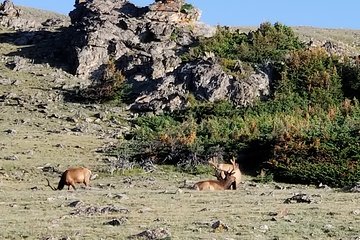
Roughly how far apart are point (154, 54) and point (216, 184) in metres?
29.9

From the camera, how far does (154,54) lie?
51969 mm

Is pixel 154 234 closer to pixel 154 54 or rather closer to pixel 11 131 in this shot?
pixel 11 131

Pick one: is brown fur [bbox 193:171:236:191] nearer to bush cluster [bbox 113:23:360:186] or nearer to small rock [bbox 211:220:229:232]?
bush cluster [bbox 113:23:360:186]

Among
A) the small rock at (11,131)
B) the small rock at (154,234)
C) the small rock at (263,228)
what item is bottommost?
the small rock at (11,131)

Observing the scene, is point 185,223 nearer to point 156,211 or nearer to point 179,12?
point 156,211

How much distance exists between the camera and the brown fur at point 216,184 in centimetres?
2255

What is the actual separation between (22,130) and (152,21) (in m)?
20.1

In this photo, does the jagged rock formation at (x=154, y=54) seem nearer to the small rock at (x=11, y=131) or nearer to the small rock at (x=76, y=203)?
the small rock at (x=11, y=131)

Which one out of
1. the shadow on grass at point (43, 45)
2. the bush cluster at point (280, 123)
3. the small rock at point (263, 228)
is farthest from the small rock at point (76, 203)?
the shadow on grass at point (43, 45)

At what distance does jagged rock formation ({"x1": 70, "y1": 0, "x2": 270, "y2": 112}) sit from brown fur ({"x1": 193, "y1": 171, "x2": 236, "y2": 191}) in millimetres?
22115

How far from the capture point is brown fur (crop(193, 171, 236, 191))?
888 inches

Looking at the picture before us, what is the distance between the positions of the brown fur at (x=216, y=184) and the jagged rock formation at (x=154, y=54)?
22115 millimetres

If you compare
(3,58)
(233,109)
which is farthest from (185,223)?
(3,58)

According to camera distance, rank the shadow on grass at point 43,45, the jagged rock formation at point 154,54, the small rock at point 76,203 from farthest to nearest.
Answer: the shadow on grass at point 43,45 → the jagged rock formation at point 154,54 → the small rock at point 76,203
